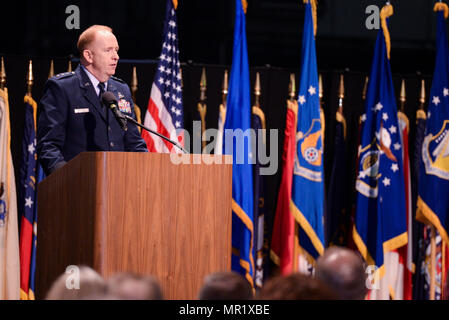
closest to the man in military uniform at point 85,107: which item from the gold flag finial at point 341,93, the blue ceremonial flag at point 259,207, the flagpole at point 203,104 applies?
the flagpole at point 203,104

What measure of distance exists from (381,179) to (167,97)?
5.74 feet

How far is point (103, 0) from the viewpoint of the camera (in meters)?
5.50

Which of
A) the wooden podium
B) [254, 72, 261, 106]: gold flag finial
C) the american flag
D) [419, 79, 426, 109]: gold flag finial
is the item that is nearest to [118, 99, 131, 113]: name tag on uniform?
the wooden podium

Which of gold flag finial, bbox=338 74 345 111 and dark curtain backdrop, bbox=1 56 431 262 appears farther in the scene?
gold flag finial, bbox=338 74 345 111

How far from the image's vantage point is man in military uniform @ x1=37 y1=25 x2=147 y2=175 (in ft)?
10.6

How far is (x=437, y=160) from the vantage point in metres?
5.10

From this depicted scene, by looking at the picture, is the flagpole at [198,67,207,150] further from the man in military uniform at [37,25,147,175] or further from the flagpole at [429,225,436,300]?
the flagpole at [429,225,436,300]

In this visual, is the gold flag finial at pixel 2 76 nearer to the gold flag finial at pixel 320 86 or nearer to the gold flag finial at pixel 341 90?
the gold flag finial at pixel 320 86

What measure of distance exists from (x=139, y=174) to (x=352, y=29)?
3.83 metres

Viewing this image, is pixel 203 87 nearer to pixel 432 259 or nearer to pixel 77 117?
pixel 77 117

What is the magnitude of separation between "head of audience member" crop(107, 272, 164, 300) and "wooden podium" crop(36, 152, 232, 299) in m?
0.93

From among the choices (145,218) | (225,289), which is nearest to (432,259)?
(145,218)

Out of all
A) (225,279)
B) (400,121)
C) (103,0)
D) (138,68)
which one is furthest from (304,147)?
(225,279)
